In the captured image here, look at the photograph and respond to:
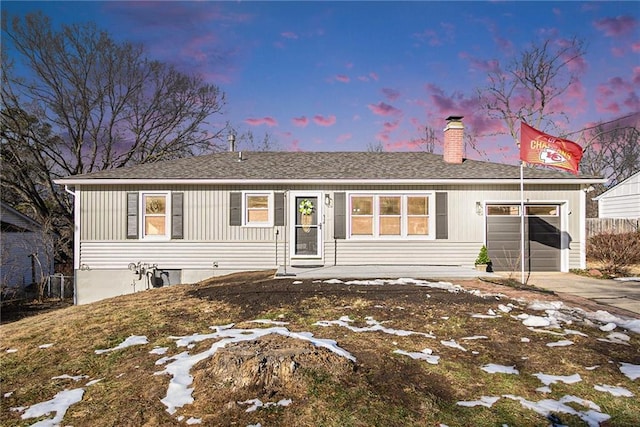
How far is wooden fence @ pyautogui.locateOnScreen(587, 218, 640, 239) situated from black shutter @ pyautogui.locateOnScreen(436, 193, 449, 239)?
9.71 metres

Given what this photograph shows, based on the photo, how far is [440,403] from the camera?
331 centimetres

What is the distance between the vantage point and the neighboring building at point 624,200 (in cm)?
1930

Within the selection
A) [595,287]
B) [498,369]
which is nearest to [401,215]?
[595,287]

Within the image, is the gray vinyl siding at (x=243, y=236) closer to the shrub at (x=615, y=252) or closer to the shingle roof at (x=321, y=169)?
the shingle roof at (x=321, y=169)

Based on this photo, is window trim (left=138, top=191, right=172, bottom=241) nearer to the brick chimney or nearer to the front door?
the front door

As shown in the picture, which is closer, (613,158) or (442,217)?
(442,217)

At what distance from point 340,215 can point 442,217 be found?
9.81ft

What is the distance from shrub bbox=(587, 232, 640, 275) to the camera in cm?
1137

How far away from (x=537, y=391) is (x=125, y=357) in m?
4.38

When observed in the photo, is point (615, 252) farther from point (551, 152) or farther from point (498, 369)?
point (498, 369)

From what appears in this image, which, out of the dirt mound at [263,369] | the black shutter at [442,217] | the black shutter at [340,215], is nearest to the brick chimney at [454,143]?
the black shutter at [442,217]

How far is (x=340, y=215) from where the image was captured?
11.5m

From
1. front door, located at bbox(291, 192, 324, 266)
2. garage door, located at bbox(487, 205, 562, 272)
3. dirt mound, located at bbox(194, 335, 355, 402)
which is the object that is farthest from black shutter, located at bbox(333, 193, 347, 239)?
dirt mound, located at bbox(194, 335, 355, 402)

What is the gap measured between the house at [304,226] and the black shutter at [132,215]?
0.10 feet
